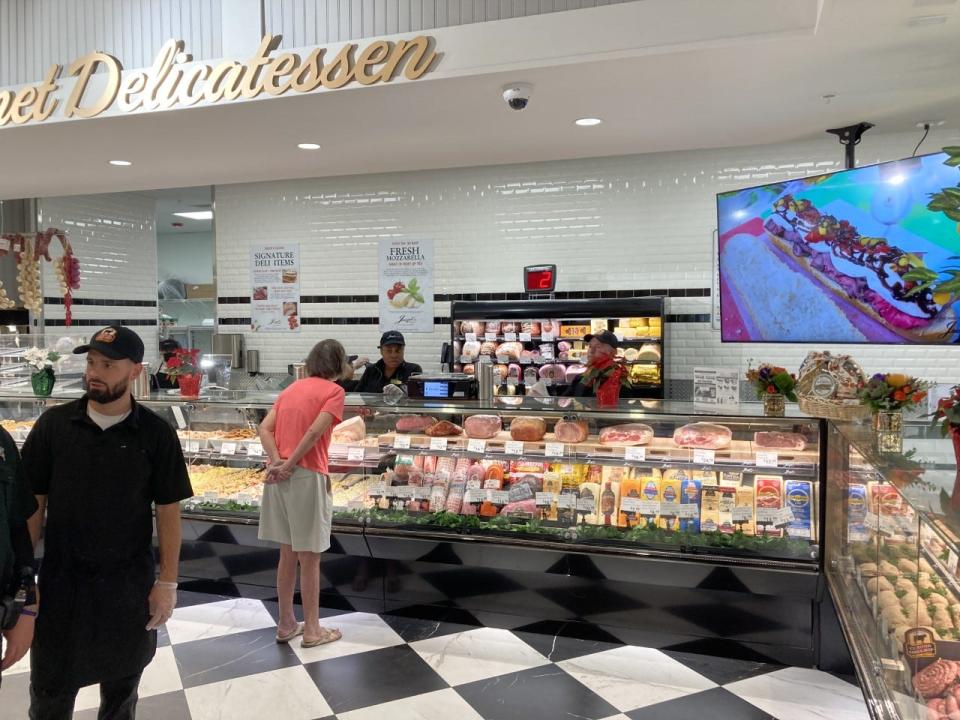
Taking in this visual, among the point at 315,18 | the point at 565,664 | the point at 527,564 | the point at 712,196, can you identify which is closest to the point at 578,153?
the point at 712,196

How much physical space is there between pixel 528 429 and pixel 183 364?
2.32m

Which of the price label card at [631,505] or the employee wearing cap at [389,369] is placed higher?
the employee wearing cap at [389,369]

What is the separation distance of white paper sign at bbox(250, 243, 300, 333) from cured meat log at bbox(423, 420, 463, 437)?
15.3 ft

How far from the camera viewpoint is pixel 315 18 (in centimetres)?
476

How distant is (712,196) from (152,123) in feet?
15.7

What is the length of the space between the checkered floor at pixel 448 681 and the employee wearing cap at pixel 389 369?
257cm

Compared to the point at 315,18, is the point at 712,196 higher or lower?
lower

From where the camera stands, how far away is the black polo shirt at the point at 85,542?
2334 mm

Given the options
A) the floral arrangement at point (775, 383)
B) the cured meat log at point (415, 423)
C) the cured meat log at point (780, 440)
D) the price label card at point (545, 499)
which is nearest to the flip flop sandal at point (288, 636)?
the cured meat log at point (415, 423)

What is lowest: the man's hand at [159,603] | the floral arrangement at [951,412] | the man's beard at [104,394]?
the man's hand at [159,603]

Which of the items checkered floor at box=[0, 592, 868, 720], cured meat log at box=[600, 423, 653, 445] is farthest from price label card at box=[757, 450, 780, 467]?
checkered floor at box=[0, 592, 868, 720]

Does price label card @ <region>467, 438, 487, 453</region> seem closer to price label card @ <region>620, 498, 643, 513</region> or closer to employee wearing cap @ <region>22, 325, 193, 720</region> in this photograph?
price label card @ <region>620, 498, 643, 513</region>

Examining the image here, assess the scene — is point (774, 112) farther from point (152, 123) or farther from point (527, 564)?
point (152, 123)

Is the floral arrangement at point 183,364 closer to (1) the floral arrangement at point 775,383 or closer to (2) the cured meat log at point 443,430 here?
(2) the cured meat log at point 443,430
